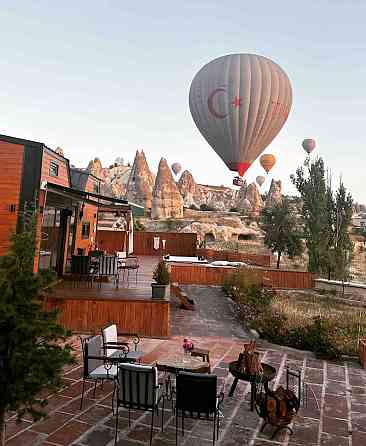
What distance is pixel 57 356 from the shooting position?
3.33m

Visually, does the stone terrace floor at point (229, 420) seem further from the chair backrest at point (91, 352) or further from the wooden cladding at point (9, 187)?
the wooden cladding at point (9, 187)

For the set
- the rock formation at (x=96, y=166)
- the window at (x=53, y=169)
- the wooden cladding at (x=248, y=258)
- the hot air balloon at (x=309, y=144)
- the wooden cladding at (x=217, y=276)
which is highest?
the rock formation at (x=96, y=166)

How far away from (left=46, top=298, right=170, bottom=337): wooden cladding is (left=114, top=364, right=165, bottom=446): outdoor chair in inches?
181

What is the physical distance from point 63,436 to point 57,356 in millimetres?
1815

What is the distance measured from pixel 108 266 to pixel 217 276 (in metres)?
8.25

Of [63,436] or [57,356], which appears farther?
[63,436]

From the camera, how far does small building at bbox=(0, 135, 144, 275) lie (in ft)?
33.7

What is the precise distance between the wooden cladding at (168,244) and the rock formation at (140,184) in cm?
8053

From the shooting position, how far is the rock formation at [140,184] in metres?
109

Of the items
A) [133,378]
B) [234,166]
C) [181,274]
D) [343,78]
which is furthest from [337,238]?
[133,378]

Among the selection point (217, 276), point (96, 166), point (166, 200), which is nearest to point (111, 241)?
point (217, 276)

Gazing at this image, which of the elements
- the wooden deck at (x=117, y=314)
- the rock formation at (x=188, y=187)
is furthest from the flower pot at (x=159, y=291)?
the rock formation at (x=188, y=187)

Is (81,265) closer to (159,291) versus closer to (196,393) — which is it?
(159,291)

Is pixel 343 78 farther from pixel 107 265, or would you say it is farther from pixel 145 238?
pixel 107 265
